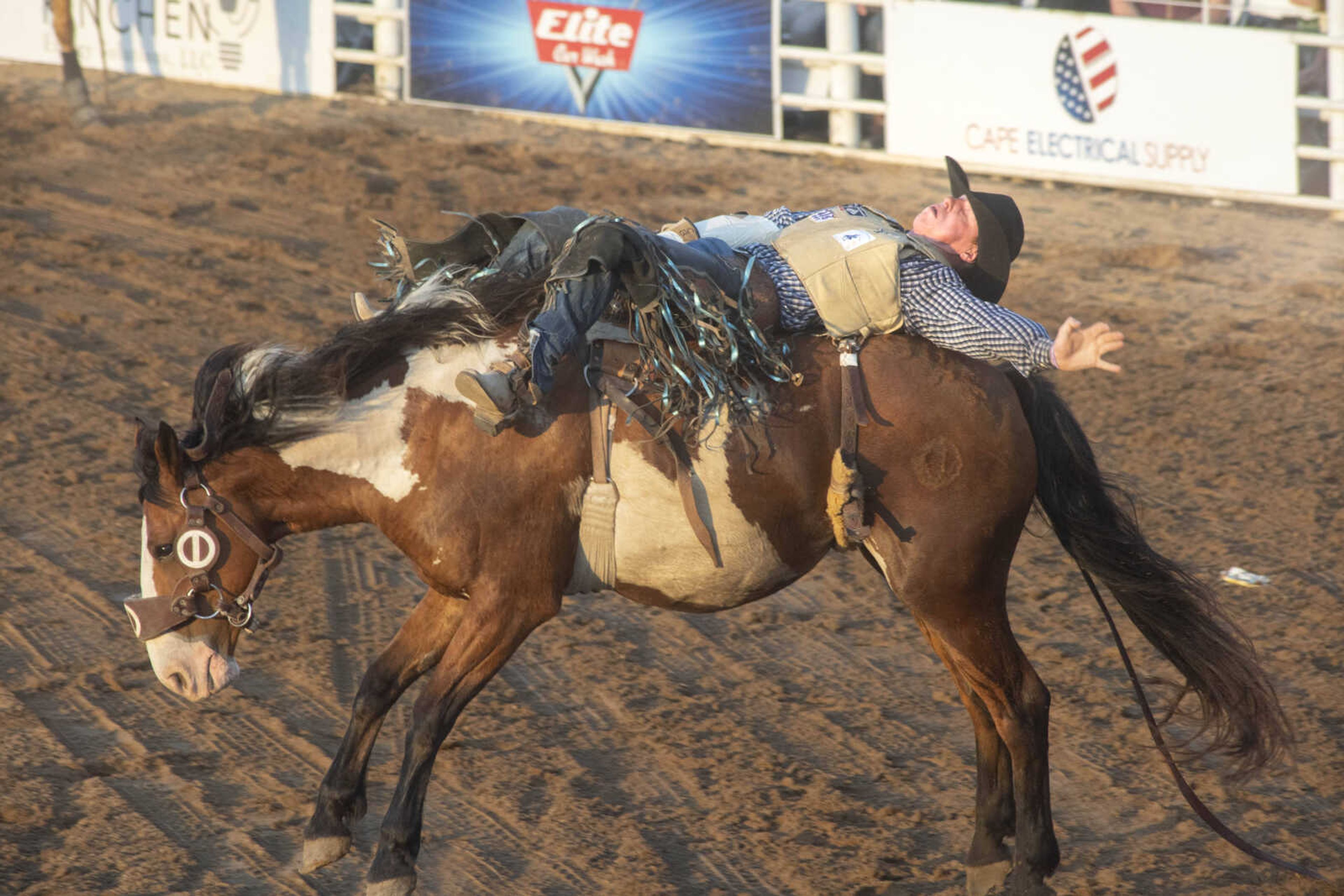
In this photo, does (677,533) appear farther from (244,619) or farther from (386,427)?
(244,619)

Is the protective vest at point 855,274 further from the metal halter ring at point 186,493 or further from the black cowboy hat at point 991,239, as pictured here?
the metal halter ring at point 186,493

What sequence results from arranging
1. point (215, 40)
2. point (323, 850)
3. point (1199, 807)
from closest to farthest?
point (323, 850)
point (1199, 807)
point (215, 40)

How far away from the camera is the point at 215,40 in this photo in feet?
50.0

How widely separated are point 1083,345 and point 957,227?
2.39ft

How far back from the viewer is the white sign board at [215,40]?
15086mm

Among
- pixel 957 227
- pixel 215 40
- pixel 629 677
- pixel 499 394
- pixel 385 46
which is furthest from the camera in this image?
pixel 215 40

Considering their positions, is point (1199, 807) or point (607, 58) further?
point (607, 58)

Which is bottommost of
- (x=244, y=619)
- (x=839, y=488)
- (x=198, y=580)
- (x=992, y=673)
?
(x=992, y=673)

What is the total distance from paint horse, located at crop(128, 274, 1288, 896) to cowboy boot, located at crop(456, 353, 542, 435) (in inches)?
4.2

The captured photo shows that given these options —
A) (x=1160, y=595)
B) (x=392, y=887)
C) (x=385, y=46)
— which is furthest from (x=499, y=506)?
(x=385, y=46)

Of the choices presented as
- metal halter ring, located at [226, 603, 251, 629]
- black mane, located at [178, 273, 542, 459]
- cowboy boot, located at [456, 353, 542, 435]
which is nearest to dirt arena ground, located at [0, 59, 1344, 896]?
metal halter ring, located at [226, 603, 251, 629]

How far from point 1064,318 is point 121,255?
22.4 feet

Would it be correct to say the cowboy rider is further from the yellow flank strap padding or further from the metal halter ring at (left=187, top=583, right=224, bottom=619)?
the metal halter ring at (left=187, top=583, right=224, bottom=619)

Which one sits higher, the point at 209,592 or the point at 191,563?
the point at 191,563
